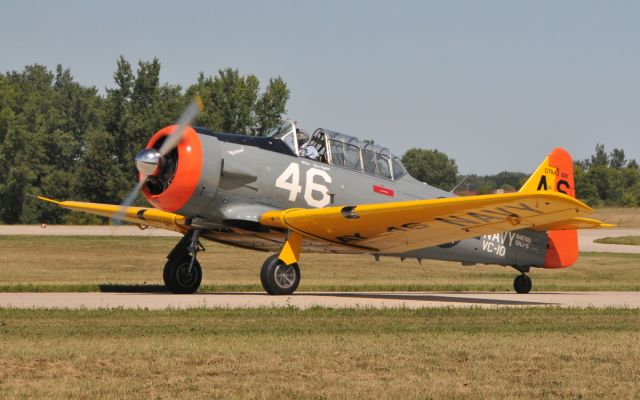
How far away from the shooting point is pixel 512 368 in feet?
31.6

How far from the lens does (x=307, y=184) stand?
58.7ft

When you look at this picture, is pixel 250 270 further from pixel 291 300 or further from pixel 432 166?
pixel 432 166

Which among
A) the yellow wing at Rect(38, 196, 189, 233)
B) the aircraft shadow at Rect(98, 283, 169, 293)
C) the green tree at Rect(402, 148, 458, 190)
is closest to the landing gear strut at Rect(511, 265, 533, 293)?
the yellow wing at Rect(38, 196, 189, 233)

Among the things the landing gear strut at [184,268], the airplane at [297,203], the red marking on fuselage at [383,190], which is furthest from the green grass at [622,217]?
the landing gear strut at [184,268]

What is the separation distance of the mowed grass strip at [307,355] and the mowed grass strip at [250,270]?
8.06m

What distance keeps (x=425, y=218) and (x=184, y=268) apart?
4.70 meters

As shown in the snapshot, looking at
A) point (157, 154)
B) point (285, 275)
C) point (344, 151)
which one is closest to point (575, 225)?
point (344, 151)

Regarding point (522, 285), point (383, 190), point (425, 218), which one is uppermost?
point (383, 190)

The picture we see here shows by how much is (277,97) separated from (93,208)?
2094 inches

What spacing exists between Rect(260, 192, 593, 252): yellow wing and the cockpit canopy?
1384 mm

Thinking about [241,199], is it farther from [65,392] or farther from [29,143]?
[29,143]

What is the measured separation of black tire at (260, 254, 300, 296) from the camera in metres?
A: 17.2

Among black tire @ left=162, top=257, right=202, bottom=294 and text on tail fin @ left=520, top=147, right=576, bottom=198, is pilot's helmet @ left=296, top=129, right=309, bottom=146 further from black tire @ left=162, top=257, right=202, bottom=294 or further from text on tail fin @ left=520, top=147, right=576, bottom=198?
text on tail fin @ left=520, top=147, right=576, bottom=198

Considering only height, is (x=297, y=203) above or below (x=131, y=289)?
above
